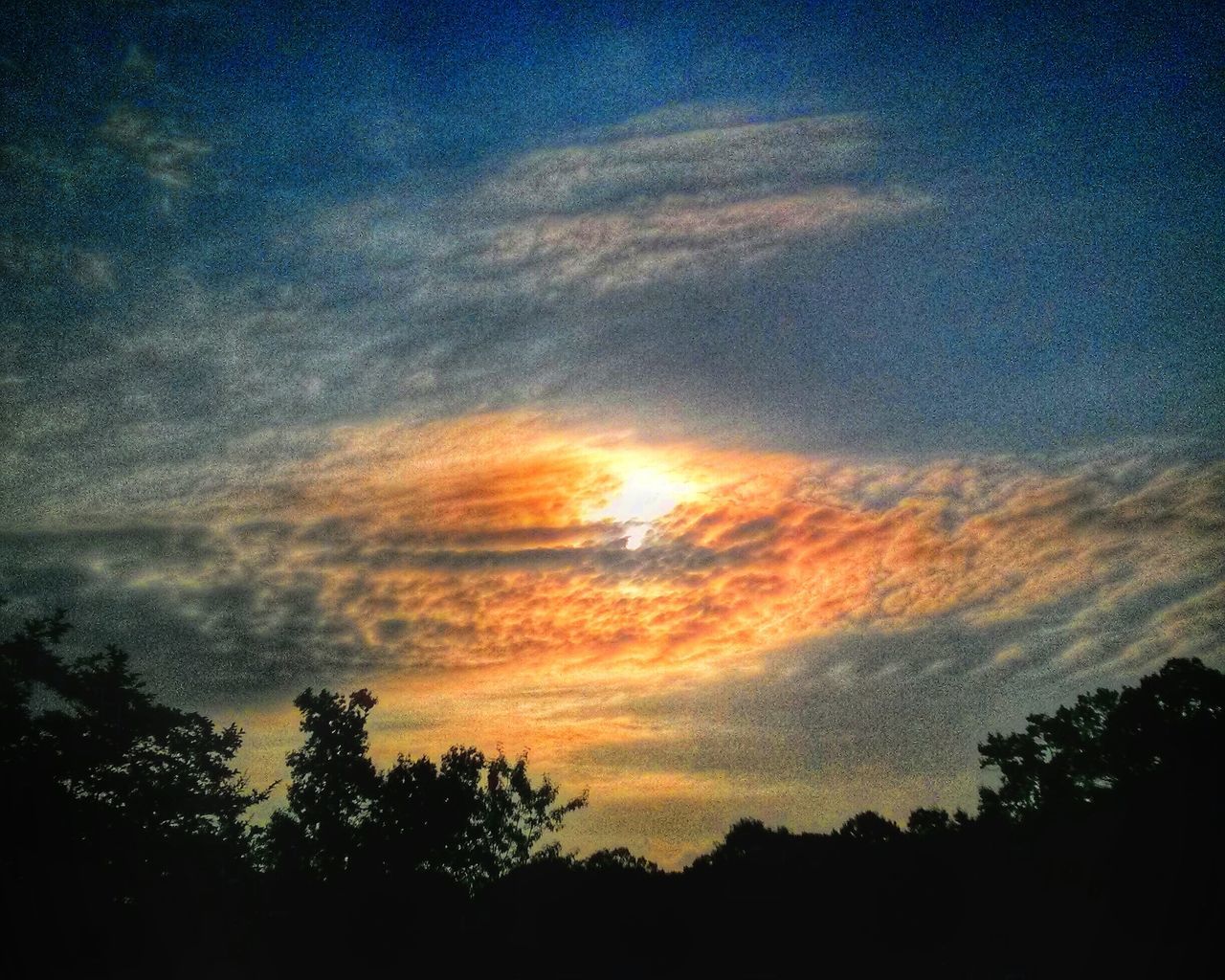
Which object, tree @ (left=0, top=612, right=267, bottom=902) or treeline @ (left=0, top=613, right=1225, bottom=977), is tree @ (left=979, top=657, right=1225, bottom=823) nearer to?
treeline @ (left=0, top=613, right=1225, bottom=977)

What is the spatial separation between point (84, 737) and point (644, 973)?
24116mm

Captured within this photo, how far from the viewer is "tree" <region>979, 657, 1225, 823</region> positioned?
25953 millimetres

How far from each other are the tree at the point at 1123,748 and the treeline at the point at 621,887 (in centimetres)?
17

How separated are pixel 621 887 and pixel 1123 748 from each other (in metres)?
26.5

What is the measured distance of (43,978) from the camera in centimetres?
2300

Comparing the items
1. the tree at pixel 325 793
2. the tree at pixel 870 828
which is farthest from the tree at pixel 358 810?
the tree at pixel 870 828

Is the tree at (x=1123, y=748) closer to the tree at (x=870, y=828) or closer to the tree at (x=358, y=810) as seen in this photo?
the tree at (x=870, y=828)

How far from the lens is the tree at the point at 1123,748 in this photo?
25953 millimetres

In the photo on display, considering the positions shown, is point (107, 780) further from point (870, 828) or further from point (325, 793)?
point (870, 828)

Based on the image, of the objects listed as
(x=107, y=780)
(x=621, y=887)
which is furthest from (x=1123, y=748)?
(x=107, y=780)

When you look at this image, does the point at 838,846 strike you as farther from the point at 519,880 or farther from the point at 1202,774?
the point at 519,880

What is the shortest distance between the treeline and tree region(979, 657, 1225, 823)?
17 cm

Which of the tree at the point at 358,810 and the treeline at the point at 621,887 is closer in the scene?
the treeline at the point at 621,887

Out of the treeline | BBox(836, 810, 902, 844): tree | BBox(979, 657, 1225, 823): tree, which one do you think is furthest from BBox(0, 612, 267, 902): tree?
BBox(979, 657, 1225, 823): tree
